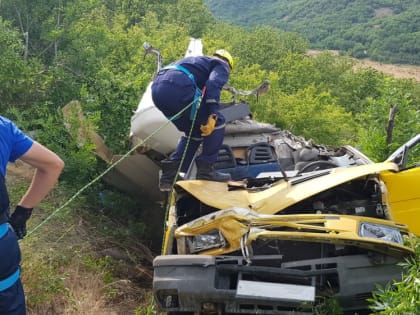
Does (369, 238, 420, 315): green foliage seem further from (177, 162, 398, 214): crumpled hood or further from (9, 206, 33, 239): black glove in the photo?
(9, 206, 33, 239): black glove

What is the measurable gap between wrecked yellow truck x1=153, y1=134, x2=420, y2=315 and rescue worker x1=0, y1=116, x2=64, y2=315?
927 mm

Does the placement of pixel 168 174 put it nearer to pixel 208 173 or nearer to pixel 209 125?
pixel 208 173

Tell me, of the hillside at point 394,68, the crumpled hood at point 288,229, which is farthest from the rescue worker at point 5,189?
the hillside at point 394,68

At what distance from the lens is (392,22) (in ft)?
245

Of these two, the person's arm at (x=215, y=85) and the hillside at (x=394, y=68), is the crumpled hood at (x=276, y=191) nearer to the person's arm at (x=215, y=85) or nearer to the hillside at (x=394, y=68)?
the person's arm at (x=215, y=85)

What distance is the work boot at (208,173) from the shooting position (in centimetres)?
508

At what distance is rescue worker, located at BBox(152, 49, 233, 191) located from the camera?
526cm

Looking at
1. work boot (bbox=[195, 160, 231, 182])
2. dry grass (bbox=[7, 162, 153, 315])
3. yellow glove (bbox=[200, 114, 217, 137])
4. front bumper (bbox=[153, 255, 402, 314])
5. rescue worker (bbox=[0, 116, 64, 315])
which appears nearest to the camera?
rescue worker (bbox=[0, 116, 64, 315])

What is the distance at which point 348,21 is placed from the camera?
8106 centimetres

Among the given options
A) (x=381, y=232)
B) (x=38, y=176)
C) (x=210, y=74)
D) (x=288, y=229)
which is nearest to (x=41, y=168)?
(x=38, y=176)

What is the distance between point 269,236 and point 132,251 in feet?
8.75

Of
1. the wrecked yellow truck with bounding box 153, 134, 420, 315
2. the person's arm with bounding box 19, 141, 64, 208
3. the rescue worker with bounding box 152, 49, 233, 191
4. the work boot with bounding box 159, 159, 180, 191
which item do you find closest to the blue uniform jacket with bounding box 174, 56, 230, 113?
the rescue worker with bounding box 152, 49, 233, 191

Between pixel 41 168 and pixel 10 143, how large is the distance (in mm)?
232

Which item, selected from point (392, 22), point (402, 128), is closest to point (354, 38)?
point (392, 22)
